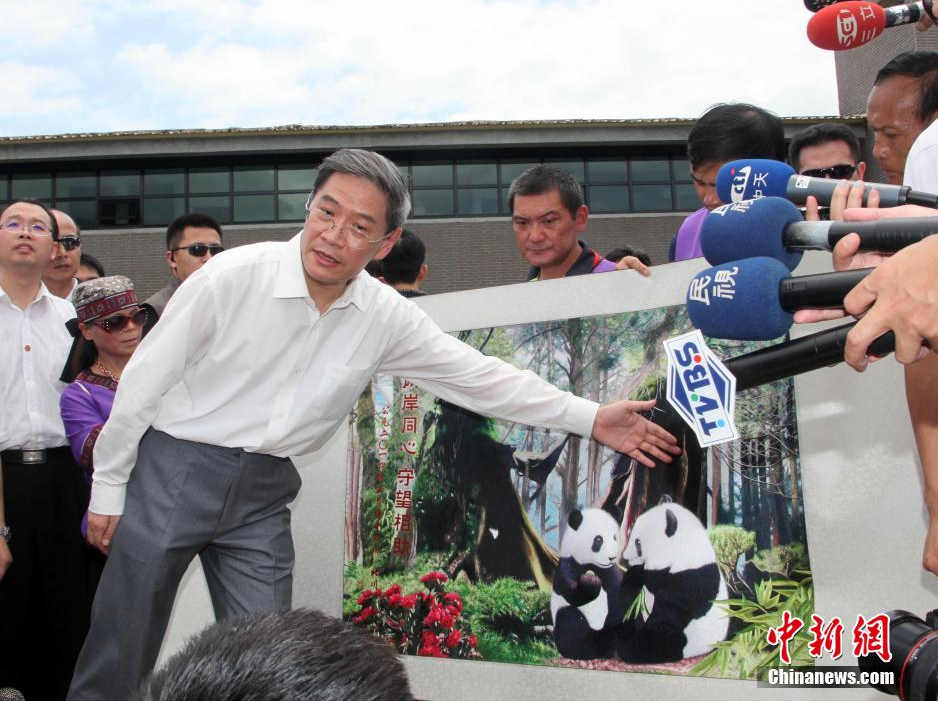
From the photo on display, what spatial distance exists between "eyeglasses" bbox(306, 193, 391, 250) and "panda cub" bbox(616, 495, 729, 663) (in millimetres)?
1223

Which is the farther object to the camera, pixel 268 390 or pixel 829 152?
pixel 829 152

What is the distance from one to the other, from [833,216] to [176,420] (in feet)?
6.36

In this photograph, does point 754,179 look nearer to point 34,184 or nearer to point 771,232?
point 771,232

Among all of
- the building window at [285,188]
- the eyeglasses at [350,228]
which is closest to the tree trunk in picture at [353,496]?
the eyeglasses at [350,228]

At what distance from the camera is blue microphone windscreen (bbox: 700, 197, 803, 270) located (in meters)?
1.43

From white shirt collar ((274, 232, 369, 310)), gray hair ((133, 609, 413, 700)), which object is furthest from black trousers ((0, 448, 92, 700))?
gray hair ((133, 609, 413, 700))

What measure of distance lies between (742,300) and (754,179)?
0.43m

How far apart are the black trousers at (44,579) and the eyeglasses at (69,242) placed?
1.61 meters

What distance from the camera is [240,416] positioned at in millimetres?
2584

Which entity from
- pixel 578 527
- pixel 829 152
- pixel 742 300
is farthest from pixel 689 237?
pixel 742 300

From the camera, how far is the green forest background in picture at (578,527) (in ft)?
8.19

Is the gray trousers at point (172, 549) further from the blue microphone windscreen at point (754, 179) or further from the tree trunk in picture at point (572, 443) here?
the blue microphone windscreen at point (754, 179)

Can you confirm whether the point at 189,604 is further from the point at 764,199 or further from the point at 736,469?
the point at 764,199

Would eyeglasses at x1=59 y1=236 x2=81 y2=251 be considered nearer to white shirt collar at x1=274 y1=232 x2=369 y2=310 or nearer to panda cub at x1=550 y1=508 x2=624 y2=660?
white shirt collar at x1=274 y1=232 x2=369 y2=310
